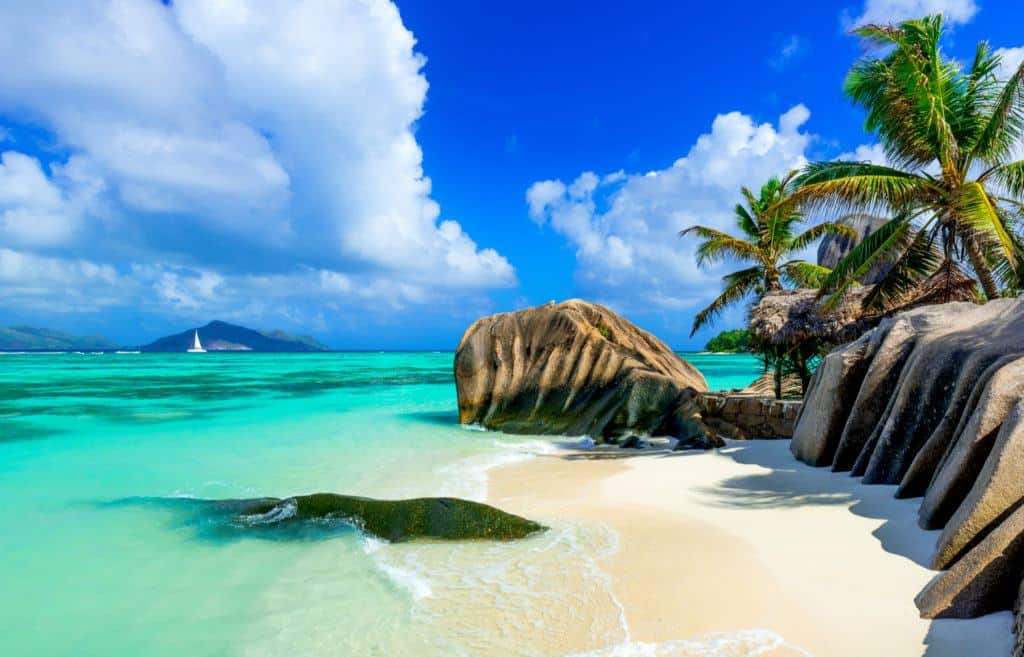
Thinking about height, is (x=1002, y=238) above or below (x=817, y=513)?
above

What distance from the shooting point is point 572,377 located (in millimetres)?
13844

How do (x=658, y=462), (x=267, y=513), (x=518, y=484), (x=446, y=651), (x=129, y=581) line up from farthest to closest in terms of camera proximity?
(x=658, y=462) → (x=518, y=484) → (x=267, y=513) → (x=129, y=581) → (x=446, y=651)

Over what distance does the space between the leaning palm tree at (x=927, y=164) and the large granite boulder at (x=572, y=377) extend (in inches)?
178

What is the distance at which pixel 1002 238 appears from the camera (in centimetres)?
818

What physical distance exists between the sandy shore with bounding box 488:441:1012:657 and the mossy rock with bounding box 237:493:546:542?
2.57ft

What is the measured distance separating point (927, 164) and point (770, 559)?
10147mm

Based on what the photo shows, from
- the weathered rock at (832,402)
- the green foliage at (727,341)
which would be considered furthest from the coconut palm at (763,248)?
the green foliage at (727,341)

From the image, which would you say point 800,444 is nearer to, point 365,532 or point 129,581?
point 365,532

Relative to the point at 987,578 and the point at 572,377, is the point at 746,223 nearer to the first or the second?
the point at 572,377

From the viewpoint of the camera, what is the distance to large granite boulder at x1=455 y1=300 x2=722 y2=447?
1238 cm

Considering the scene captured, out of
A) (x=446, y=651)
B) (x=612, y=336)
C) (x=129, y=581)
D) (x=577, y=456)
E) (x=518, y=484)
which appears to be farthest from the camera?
(x=612, y=336)

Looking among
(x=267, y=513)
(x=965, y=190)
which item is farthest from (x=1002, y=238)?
(x=267, y=513)

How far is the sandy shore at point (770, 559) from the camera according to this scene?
3164 mm

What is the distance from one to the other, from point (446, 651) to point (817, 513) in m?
4.10
